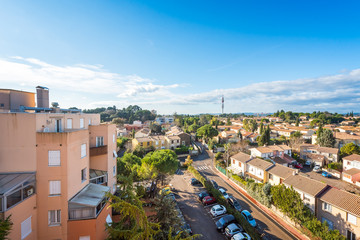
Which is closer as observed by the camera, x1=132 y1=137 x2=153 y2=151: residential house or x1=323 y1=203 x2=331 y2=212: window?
x1=323 y1=203 x2=331 y2=212: window

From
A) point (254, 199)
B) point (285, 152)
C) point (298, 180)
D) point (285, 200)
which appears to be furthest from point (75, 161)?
point (285, 152)

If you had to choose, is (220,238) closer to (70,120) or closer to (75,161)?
(75,161)

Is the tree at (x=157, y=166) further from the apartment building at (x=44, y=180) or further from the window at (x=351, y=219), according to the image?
the window at (x=351, y=219)

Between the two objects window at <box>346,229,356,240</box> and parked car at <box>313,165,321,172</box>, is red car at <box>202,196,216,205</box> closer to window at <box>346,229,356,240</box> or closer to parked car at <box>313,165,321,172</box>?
window at <box>346,229,356,240</box>

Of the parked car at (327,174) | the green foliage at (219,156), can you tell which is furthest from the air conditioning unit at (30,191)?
the parked car at (327,174)

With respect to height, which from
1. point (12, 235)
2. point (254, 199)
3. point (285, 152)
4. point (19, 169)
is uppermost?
point (19, 169)

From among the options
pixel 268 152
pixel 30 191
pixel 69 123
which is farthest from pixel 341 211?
pixel 69 123

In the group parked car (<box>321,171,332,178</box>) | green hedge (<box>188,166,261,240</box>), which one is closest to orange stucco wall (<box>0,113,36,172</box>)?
green hedge (<box>188,166,261,240</box>)
